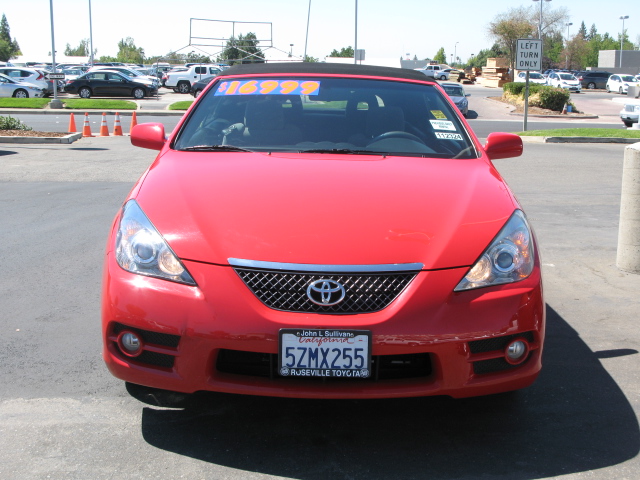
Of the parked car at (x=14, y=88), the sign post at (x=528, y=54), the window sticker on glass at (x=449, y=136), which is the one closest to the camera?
the window sticker on glass at (x=449, y=136)

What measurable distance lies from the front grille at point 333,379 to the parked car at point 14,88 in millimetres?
34793

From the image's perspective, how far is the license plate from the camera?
2863 millimetres

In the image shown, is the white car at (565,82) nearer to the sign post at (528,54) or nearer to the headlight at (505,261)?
the sign post at (528,54)

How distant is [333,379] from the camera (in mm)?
3014

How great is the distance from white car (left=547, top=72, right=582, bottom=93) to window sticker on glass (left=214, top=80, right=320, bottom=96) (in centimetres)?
5282

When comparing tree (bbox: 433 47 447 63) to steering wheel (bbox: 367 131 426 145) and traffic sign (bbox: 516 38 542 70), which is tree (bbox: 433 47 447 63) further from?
steering wheel (bbox: 367 131 426 145)

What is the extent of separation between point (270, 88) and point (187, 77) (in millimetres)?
41594

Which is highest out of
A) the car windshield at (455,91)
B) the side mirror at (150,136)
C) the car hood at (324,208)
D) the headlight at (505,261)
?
the car windshield at (455,91)

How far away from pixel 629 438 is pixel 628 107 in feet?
76.7

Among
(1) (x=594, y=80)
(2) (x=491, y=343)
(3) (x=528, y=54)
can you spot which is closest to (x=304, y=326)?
(2) (x=491, y=343)

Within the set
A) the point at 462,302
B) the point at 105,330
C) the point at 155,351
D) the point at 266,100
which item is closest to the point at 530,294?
the point at 462,302

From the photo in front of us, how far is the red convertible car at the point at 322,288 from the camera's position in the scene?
9.48ft

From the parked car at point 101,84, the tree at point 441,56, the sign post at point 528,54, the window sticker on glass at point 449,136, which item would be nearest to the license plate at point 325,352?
the window sticker on glass at point 449,136

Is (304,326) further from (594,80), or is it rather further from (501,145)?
(594,80)
